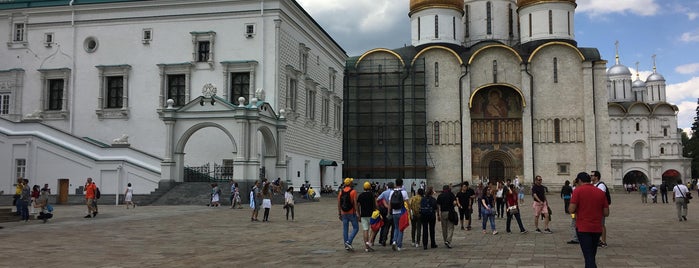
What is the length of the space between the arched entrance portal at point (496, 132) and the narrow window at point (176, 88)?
85.3ft

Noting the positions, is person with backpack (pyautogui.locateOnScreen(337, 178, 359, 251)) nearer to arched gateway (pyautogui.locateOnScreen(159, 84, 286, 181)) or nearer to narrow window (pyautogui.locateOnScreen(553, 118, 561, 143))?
arched gateway (pyautogui.locateOnScreen(159, 84, 286, 181))

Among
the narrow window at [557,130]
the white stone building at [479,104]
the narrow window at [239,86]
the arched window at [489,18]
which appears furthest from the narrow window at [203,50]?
the arched window at [489,18]

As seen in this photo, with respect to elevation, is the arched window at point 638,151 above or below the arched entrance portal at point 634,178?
above

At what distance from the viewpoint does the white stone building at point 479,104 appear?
51375mm

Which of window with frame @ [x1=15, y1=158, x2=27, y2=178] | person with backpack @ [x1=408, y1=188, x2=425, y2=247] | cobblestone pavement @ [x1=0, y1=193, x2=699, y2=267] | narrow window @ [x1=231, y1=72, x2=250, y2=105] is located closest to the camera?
cobblestone pavement @ [x1=0, y1=193, x2=699, y2=267]

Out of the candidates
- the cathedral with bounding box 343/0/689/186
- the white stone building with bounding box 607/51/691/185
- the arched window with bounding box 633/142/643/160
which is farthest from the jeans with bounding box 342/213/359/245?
the arched window with bounding box 633/142/643/160

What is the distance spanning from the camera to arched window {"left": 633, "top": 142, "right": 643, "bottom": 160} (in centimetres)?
6675

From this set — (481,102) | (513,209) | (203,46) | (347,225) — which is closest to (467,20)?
(481,102)

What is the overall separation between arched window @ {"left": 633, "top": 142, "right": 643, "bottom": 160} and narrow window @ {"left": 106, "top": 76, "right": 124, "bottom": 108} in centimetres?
5371

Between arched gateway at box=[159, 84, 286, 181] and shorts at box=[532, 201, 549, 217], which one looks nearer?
shorts at box=[532, 201, 549, 217]

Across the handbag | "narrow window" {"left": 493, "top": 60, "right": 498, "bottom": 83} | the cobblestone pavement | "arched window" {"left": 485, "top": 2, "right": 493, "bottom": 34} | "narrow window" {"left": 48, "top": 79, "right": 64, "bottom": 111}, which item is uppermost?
"arched window" {"left": 485, "top": 2, "right": 493, "bottom": 34}

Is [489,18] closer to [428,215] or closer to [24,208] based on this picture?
[24,208]

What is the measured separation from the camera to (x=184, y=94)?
35812 millimetres

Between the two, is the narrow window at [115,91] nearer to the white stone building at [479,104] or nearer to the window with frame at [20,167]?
the window with frame at [20,167]
